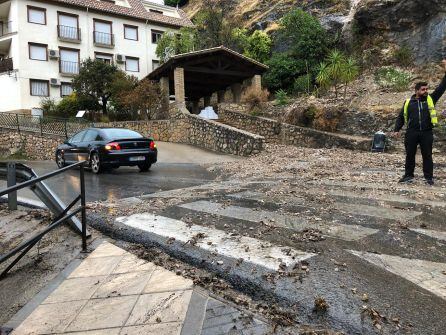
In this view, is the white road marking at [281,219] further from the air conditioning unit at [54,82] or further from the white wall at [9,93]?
the air conditioning unit at [54,82]

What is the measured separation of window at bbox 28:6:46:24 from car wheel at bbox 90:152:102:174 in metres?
24.4

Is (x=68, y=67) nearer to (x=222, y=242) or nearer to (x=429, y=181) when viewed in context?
(x=429, y=181)

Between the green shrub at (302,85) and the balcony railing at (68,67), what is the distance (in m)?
19.8

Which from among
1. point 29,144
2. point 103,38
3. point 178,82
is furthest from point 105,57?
point 178,82

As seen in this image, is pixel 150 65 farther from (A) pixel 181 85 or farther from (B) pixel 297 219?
(B) pixel 297 219

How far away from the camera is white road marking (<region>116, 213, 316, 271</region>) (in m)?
3.50

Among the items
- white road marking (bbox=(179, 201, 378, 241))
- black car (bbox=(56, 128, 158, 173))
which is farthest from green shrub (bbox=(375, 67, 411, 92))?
white road marking (bbox=(179, 201, 378, 241))

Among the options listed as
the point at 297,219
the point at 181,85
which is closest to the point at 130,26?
the point at 181,85

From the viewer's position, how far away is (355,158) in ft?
38.8

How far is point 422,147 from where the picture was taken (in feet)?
23.9

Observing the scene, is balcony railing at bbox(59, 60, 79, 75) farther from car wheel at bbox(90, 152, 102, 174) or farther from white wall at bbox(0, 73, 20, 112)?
car wheel at bbox(90, 152, 102, 174)

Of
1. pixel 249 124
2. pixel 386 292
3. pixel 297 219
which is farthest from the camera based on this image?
pixel 249 124

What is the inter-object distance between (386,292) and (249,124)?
16526 millimetres

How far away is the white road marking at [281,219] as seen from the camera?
167 inches
